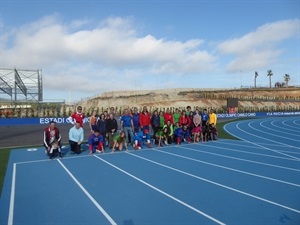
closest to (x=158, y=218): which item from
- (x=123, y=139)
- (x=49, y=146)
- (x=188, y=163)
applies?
(x=188, y=163)

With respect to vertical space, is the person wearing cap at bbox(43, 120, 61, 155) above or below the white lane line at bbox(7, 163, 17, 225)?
above

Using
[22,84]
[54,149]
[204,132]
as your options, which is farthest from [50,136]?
[22,84]

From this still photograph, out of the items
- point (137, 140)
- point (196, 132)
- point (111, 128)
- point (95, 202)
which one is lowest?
point (95, 202)

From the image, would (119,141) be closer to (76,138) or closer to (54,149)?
(76,138)

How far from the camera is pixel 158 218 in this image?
4.89m

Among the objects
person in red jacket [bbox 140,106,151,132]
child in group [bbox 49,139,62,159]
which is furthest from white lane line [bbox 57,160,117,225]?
person in red jacket [bbox 140,106,151,132]

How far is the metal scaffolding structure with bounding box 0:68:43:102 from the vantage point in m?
32.5

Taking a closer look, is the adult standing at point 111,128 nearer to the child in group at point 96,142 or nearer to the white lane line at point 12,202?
the child in group at point 96,142

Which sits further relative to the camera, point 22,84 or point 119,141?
point 22,84

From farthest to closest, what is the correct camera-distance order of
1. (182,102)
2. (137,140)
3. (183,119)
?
1. (182,102)
2. (183,119)
3. (137,140)

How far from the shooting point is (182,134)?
1416cm

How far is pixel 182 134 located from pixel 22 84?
84.4 feet

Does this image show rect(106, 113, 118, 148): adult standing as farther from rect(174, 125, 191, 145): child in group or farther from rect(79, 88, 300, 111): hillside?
rect(79, 88, 300, 111): hillside

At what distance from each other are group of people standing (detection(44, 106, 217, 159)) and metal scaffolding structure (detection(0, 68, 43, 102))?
22.7 m
